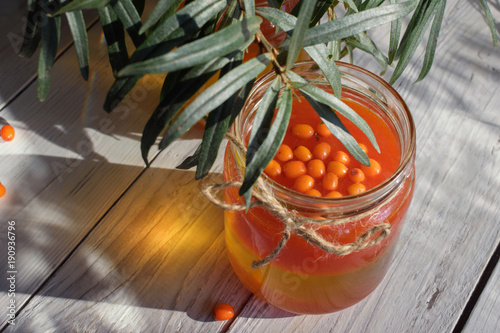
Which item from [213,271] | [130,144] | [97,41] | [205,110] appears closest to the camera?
[205,110]

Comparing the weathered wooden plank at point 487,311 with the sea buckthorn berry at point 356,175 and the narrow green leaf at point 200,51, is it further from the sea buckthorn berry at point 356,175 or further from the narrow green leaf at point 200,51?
the narrow green leaf at point 200,51

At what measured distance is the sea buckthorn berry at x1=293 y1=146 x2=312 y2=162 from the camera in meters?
0.74

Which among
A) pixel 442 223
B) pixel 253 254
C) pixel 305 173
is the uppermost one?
pixel 305 173

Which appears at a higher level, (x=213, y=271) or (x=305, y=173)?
(x=305, y=173)

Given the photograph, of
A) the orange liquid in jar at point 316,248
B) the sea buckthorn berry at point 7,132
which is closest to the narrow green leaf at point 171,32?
the orange liquid in jar at point 316,248

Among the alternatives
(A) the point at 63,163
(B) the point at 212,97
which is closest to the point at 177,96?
(B) the point at 212,97

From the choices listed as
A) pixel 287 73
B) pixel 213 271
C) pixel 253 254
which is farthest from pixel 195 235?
pixel 287 73

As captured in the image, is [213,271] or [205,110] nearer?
[205,110]

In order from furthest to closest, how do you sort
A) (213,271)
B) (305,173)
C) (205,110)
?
1. (213,271)
2. (305,173)
3. (205,110)

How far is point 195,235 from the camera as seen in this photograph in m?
0.97

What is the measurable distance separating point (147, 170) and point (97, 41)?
0.35m

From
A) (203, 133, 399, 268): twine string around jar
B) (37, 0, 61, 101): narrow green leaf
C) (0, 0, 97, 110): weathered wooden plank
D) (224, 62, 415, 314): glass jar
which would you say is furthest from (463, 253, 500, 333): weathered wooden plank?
(0, 0, 97, 110): weathered wooden plank

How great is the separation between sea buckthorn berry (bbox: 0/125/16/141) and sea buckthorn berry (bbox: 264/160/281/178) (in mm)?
581

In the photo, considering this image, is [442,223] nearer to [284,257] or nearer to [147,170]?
[284,257]
